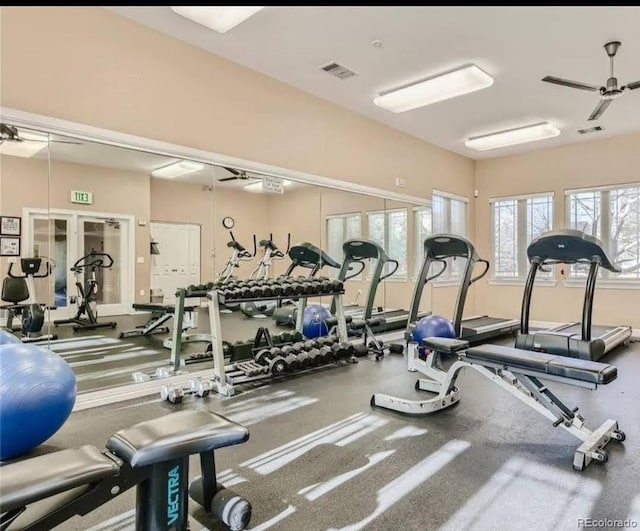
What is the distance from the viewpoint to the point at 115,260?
14.1 feet

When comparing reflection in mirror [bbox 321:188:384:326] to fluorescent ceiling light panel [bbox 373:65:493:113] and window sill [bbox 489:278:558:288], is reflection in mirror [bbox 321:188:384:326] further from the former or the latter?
window sill [bbox 489:278:558:288]

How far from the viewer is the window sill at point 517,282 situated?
755cm

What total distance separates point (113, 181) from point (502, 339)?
5693 mm

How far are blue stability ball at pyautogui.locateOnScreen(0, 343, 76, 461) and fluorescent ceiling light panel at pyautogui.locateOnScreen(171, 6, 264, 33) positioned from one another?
2735 millimetres

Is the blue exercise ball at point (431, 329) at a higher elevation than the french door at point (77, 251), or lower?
lower

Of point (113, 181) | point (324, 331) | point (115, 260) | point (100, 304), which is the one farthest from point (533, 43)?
point (100, 304)

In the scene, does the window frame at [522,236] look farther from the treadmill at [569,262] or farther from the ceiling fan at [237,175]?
the ceiling fan at [237,175]

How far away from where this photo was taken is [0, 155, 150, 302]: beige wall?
10.9 feet

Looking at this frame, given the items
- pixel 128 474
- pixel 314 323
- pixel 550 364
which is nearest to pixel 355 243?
pixel 314 323

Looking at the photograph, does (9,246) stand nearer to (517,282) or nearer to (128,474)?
(128,474)

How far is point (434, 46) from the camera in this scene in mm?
3965

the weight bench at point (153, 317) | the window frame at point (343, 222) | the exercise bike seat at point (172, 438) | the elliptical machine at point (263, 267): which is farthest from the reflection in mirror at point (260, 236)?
the exercise bike seat at point (172, 438)

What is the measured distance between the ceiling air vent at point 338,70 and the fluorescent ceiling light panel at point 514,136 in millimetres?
3070

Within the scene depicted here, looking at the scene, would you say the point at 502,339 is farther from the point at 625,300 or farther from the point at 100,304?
the point at 100,304
